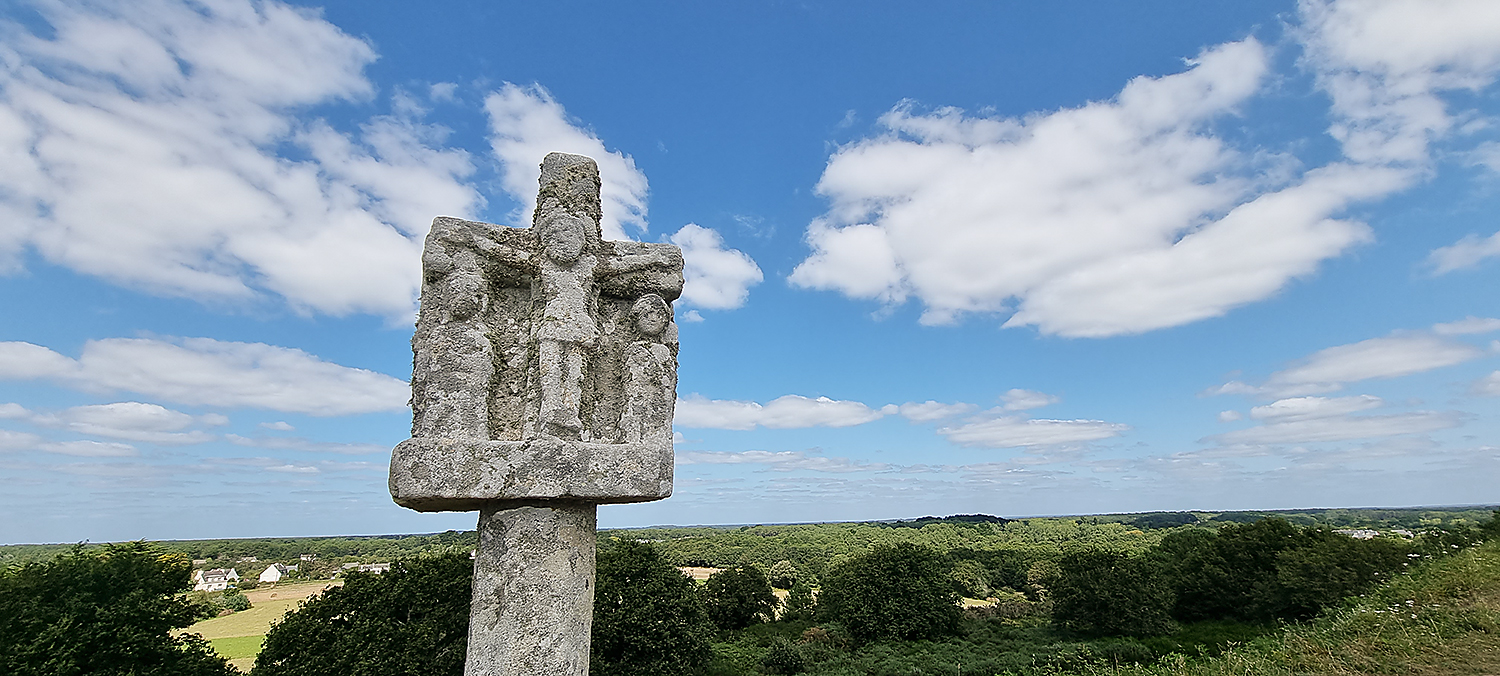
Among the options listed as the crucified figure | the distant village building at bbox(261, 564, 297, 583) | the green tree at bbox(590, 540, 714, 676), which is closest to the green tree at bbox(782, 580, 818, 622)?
the green tree at bbox(590, 540, 714, 676)

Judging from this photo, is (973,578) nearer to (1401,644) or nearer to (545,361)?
(1401,644)

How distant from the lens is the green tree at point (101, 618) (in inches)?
497

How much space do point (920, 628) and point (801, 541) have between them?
220 feet

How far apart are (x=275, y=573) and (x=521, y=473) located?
5931cm

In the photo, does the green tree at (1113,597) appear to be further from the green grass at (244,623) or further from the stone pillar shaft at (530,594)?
the green grass at (244,623)

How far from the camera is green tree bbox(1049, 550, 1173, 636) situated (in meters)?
31.2

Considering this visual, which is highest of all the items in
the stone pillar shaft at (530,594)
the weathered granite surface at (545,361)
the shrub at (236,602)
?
the weathered granite surface at (545,361)

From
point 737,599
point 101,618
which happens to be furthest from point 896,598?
point 101,618

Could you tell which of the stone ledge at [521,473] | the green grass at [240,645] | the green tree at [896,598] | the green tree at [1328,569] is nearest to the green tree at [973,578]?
the green tree at [896,598]

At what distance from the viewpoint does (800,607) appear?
41.7m

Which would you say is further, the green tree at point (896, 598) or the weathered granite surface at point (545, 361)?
the green tree at point (896, 598)

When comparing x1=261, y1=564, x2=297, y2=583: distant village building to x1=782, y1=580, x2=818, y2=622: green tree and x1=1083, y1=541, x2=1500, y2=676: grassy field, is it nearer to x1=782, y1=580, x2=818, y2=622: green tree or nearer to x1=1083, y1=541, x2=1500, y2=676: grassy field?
x1=782, y1=580, x2=818, y2=622: green tree

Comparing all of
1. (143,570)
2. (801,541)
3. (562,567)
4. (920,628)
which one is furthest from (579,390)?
(801,541)

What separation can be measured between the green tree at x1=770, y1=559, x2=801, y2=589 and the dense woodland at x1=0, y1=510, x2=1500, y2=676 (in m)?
13.1
